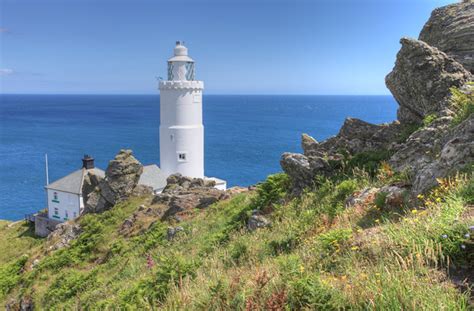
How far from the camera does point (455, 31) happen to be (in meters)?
13.0

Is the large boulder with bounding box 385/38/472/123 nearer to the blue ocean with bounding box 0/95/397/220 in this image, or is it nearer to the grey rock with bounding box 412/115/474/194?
the grey rock with bounding box 412/115/474/194

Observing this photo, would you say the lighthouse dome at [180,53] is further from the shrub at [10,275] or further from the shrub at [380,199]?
the shrub at [380,199]

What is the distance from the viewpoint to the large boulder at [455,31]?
12617 millimetres

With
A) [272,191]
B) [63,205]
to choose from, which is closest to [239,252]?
[272,191]

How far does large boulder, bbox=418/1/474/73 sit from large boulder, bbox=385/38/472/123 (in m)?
1.25

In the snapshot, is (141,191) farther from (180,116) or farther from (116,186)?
(180,116)

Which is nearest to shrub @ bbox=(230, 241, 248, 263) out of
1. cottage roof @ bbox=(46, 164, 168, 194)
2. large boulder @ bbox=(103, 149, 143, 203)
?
large boulder @ bbox=(103, 149, 143, 203)

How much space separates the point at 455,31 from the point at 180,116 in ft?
93.7

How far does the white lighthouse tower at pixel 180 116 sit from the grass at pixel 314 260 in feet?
77.1

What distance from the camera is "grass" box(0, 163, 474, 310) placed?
4352mm

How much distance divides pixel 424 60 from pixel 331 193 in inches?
208

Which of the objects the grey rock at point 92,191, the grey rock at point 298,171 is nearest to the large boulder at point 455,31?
the grey rock at point 298,171

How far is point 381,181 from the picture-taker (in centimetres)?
940

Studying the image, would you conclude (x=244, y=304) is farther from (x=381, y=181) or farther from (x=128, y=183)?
(x=128, y=183)
